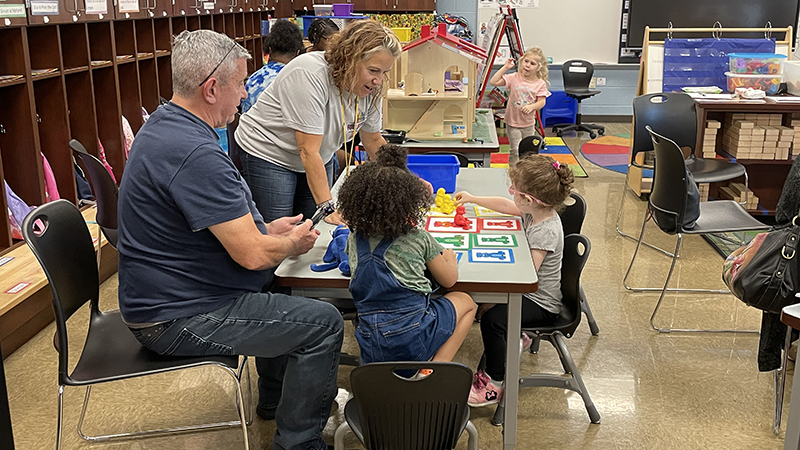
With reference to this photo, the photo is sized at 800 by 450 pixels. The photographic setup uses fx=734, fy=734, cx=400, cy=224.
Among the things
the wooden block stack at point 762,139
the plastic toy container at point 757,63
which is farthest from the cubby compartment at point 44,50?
the plastic toy container at point 757,63

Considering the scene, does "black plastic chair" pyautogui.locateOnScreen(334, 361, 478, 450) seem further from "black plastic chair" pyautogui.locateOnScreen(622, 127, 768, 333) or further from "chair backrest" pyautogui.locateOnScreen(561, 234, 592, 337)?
"black plastic chair" pyautogui.locateOnScreen(622, 127, 768, 333)

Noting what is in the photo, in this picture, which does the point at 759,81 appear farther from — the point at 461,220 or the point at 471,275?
the point at 471,275

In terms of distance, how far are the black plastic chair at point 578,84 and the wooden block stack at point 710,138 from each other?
3183 mm

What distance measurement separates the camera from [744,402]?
2.86 meters

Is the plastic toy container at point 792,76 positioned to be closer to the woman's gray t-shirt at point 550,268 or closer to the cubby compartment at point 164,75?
the woman's gray t-shirt at point 550,268

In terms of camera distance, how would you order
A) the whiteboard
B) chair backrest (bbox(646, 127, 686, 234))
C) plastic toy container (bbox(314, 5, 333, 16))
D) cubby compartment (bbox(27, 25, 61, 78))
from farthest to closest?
the whiteboard → plastic toy container (bbox(314, 5, 333, 16)) → cubby compartment (bbox(27, 25, 61, 78)) → chair backrest (bbox(646, 127, 686, 234))

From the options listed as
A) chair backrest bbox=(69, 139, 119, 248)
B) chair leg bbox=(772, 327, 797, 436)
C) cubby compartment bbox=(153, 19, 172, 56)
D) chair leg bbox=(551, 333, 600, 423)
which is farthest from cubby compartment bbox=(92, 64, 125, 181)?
chair leg bbox=(772, 327, 797, 436)

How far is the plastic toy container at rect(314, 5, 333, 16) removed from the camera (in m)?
7.20

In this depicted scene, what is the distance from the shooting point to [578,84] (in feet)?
27.9

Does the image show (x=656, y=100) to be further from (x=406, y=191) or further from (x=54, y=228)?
(x=54, y=228)

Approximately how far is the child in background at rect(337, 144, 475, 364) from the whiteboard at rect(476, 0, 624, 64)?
24.5 feet

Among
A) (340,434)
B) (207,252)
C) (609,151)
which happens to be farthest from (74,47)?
(609,151)

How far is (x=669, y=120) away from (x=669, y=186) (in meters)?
1.39

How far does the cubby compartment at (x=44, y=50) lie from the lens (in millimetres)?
3863
